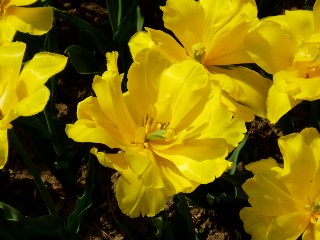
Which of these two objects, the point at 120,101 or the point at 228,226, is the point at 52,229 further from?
the point at 228,226

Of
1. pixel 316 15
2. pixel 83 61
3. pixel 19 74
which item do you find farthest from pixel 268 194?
pixel 83 61

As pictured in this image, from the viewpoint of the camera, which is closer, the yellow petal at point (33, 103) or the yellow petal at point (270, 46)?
the yellow petal at point (33, 103)

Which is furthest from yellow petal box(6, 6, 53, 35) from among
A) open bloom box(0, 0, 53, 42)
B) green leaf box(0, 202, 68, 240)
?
green leaf box(0, 202, 68, 240)

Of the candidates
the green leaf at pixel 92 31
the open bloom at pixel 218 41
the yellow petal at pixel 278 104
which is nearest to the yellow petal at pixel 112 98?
the open bloom at pixel 218 41

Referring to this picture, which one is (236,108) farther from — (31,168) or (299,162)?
(31,168)

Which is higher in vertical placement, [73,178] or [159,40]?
[159,40]

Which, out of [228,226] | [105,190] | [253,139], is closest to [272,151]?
[253,139]

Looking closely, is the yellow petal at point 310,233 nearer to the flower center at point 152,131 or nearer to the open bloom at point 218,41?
the open bloom at point 218,41
